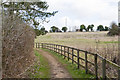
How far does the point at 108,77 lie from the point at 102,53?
7.07m

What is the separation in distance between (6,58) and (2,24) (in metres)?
1.18

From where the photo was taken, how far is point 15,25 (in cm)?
668

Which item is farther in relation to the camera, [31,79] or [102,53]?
[102,53]

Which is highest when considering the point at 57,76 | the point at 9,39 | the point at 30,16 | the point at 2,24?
the point at 30,16

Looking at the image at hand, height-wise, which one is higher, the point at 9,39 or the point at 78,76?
the point at 9,39

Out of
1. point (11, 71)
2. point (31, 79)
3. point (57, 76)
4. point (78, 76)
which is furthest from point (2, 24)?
point (78, 76)

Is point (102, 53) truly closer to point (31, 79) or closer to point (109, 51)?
point (109, 51)

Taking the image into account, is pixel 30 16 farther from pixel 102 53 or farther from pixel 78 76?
pixel 78 76

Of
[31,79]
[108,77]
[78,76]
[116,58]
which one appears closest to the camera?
[108,77]

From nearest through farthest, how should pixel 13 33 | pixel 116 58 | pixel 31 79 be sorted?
pixel 13 33 → pixel 31 79 → pixel 116 58

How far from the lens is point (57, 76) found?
7.92 metres

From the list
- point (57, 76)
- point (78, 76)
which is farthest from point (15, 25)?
point (78, 76)

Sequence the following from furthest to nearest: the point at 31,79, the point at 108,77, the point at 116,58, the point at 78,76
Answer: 1. the point at 116,58
2. the point at 78,76
3. the point at 31,79
4. the point at 108,77

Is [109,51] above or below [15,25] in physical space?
below
